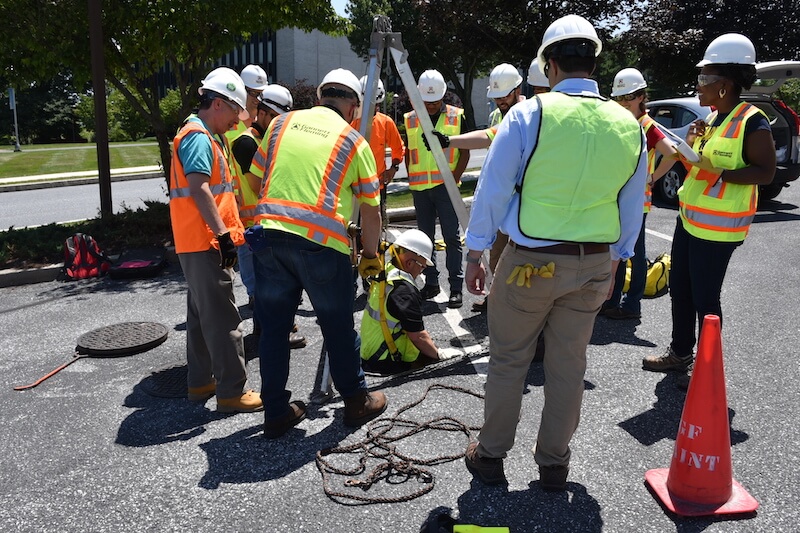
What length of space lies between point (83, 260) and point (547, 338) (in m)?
6.03

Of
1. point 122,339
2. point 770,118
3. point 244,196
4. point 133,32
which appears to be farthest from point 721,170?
point 770,118

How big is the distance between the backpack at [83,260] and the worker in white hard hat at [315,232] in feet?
14.5

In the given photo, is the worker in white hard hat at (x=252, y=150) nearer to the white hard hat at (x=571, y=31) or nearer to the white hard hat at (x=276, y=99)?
the white hard hat at (x=276, y=99)

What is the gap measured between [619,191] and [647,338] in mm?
2634

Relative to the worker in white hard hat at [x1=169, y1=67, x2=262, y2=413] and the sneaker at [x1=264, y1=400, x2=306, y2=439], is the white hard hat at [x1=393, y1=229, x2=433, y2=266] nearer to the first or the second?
the worker in white hard hat at [x1=169, y1=67, x2=262, y2=413]

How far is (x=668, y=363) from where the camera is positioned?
173 inches

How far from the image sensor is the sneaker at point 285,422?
143 inches

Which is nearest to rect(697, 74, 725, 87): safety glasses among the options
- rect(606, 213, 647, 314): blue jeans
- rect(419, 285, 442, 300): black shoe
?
rect(606, 213, 647, 314): blue jeans

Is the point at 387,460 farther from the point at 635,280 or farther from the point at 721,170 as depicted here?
the point at 635,280

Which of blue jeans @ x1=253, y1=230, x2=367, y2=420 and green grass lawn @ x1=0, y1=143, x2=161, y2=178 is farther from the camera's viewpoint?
green grass lawn @ x1=0, y1=143, x2=161, y2=178

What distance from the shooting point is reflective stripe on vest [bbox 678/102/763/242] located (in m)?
3.80

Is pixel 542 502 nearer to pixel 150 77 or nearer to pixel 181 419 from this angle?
pixel 181 419

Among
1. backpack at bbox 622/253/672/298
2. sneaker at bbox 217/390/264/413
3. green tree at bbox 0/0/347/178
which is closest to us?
sneaker at bbox 217/390/264/413

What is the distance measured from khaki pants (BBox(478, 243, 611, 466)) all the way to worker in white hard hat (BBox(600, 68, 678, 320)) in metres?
1.83
